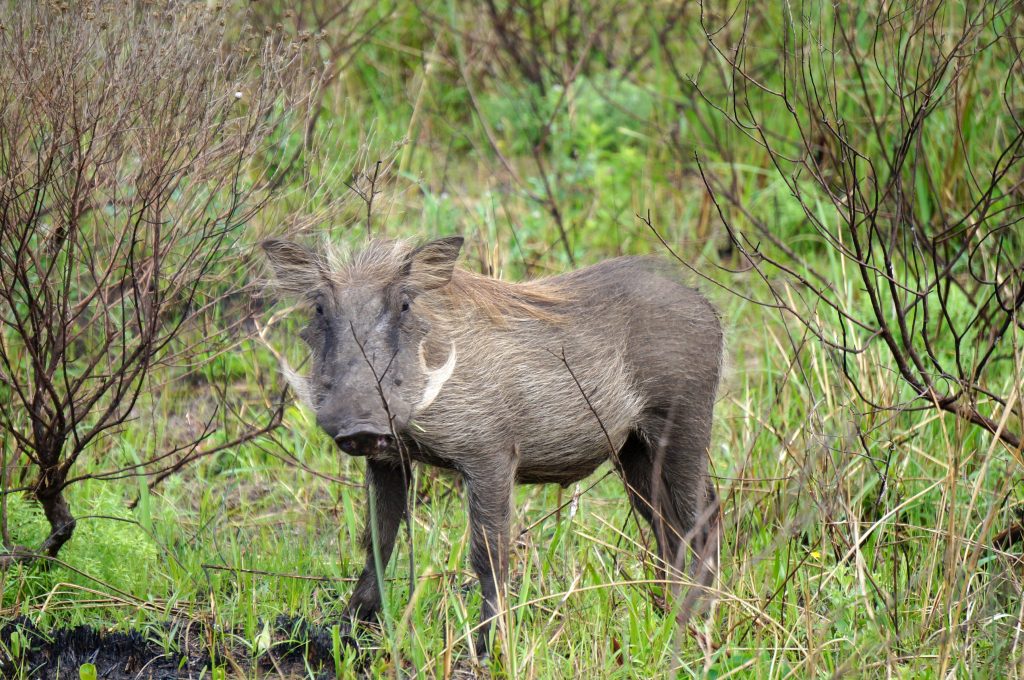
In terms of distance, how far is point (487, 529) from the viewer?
10.5 ft

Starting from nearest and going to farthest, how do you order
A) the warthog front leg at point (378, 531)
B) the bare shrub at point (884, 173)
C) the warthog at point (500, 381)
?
1. the warthog at point (500, 381)
2. the warthog front leg at point (378, 531)
3. the bare shrub at point (884, 173)

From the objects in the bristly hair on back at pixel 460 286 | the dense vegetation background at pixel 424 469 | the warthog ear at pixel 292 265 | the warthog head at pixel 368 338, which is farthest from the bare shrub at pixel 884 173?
the warthog ear at pixel 292 265

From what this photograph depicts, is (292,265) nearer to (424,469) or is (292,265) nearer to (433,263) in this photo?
(433,263)

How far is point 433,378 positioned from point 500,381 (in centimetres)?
27

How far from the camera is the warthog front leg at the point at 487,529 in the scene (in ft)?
10.5

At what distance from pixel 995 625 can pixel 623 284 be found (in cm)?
139

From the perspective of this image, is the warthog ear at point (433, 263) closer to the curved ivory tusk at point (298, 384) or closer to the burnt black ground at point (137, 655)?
the curved ivory tusk at point (298, 384)

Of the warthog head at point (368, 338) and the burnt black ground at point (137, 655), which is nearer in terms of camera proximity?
the warthog head at point (368, 338)

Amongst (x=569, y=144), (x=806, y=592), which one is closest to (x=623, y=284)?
(x=806, y=592)

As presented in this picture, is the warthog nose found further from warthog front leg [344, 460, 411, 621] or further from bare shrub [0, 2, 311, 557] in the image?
bare shrub [0, 2, 311, 557]

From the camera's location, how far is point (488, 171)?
639 centimetres

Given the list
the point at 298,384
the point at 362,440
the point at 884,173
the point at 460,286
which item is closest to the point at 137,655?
the point at 298,384

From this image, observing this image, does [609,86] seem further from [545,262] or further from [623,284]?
[623,284]

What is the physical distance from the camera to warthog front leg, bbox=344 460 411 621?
3342 mm
